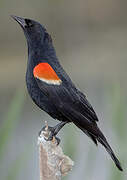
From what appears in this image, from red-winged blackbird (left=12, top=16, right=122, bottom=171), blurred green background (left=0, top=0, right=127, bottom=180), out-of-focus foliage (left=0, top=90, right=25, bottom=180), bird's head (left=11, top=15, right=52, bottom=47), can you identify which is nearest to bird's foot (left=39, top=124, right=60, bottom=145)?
red-winged blackbird (left=12, top=16, right=122, bottom=171)

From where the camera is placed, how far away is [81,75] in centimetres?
707

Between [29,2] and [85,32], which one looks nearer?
[29,2]

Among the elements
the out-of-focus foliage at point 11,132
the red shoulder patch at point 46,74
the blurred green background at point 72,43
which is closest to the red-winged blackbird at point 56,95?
the red shoulder patch at point 46,74

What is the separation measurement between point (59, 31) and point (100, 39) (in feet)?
2.34

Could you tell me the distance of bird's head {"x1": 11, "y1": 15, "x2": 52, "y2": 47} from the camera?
2.91 metres

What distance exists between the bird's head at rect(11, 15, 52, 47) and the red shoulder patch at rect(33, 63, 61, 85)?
196 mm

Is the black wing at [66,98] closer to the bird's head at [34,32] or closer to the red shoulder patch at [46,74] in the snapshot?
the red shoulder patch at [46,74]

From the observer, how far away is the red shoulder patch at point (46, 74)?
2.76 metres

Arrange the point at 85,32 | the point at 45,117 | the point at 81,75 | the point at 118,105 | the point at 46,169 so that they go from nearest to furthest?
the point at 46,169 < the point at 118,105 < the point at 45,117 < the point at 81,75 < the point at 85,32

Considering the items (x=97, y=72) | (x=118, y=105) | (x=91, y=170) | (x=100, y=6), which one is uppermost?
(x=118, y=105)

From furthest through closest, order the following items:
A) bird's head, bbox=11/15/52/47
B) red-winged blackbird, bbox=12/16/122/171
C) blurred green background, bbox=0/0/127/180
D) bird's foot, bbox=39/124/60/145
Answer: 1. blurred green background, bbox=0/0/127/180
2. bird's head, bbox=11/15/52/47
3. red-winged blackbird, bbox=12/16/122/171
4. bird's foot, bbox=39/124/60/145

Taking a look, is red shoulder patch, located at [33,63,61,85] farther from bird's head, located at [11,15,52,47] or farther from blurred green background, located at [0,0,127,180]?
blurred green background, located at [0,0,127,180]

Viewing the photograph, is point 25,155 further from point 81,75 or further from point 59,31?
point 59,31

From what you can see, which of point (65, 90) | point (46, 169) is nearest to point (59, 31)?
point (65, 90)
